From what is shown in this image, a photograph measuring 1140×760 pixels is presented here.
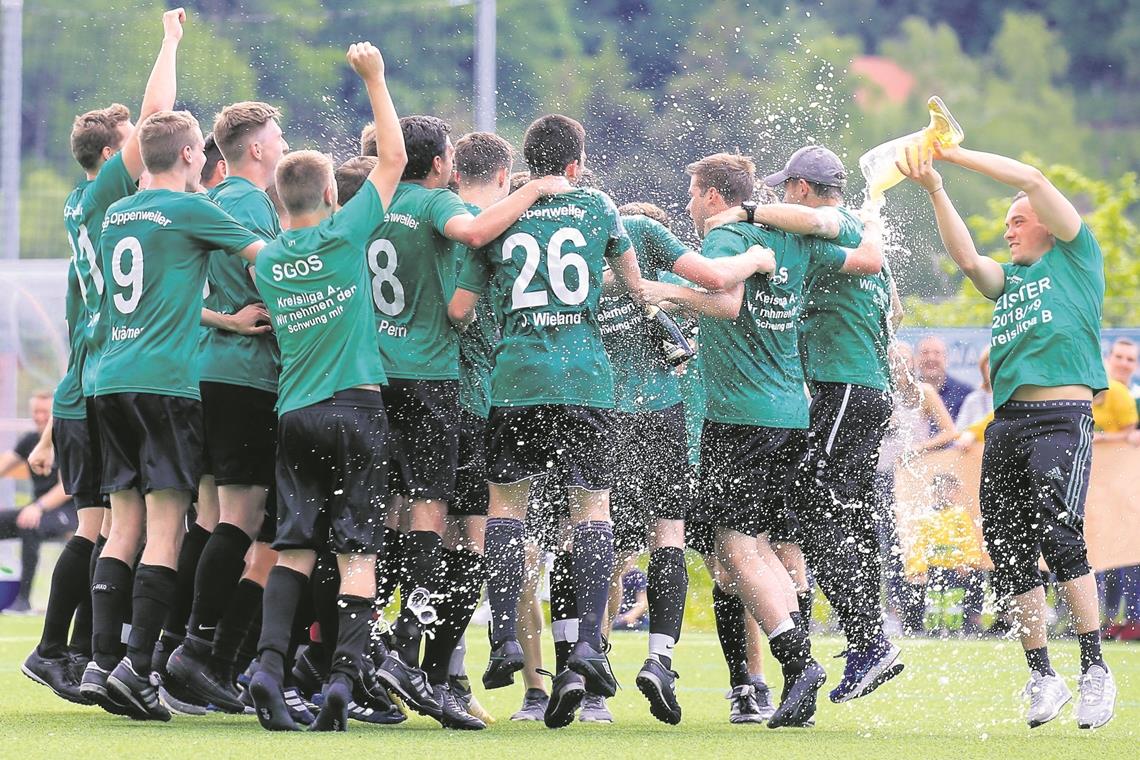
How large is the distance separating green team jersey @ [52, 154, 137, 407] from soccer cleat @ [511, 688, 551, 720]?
7.24ft

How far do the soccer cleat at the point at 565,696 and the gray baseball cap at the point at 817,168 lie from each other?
2463mm

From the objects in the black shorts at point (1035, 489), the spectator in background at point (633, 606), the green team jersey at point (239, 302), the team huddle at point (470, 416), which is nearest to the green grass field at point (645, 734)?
the team huddle at point (470, 416)

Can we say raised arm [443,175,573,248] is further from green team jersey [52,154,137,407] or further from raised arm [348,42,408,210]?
green team jersey [52,154,137,407]

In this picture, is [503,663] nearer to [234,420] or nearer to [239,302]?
[234,420]

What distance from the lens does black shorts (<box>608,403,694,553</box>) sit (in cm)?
760

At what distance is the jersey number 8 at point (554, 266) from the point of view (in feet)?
23.0

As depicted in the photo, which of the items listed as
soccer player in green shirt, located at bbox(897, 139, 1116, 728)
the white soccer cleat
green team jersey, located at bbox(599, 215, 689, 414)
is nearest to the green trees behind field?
soccer player in green shirt, located at bbox(897, 139, 1116, 728)

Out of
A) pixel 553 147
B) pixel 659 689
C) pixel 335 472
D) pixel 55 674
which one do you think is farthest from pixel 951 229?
pixel 55 674

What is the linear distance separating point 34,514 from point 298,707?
7617mm

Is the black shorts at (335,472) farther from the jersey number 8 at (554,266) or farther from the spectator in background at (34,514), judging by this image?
the spectator in background at (34,514)

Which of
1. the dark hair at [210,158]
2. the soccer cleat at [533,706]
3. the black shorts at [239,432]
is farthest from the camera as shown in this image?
the dark hair at [210,158]

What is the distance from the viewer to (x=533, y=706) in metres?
7.84

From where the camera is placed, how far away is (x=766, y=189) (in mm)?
8609

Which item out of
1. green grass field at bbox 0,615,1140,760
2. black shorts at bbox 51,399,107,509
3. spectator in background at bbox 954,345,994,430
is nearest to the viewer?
green grass field at bbox 0,615,1140,760
